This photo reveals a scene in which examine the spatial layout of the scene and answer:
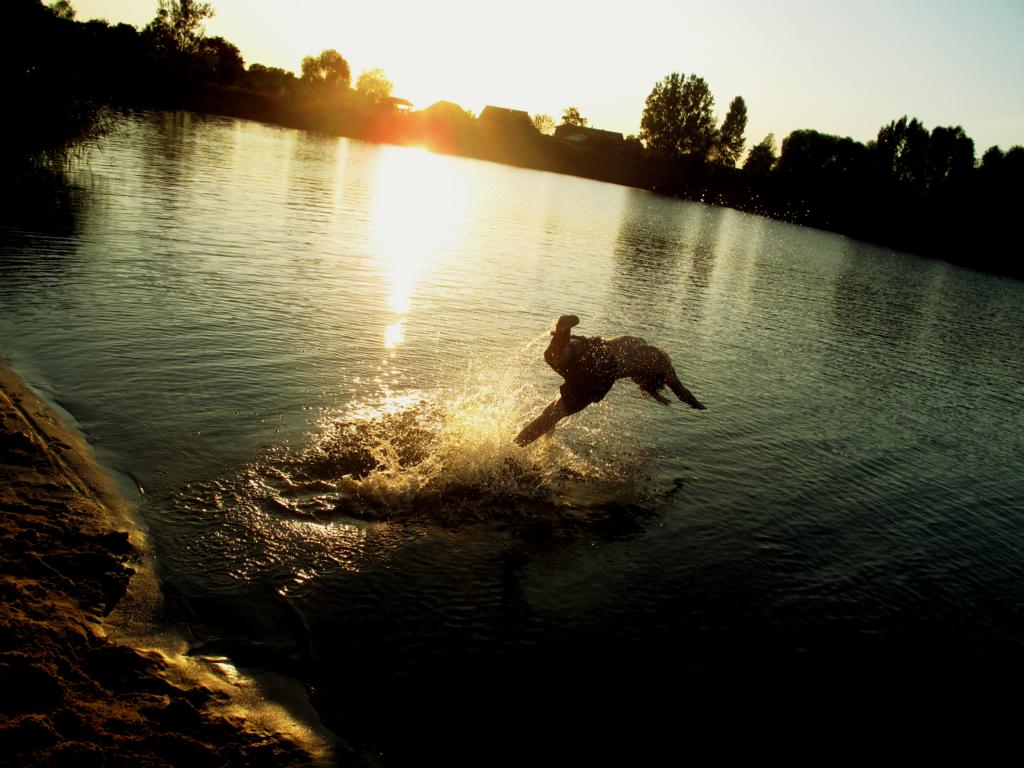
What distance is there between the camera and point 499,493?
10.2 metres

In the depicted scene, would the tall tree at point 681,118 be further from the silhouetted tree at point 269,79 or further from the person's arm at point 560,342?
the person's arm at point 560,342

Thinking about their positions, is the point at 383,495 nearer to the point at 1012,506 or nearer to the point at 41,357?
the point at 41,357

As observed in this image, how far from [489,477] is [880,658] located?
19.2 feet

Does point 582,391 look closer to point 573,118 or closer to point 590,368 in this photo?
point 590,368

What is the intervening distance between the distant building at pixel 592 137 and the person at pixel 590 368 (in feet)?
475

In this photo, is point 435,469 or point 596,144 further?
point 596,144

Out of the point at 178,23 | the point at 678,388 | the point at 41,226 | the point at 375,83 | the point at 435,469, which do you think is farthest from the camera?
the point at 375,83

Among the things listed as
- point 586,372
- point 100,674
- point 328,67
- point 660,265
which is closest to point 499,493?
point 586,372

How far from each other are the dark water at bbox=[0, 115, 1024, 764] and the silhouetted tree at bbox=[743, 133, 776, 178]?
119m

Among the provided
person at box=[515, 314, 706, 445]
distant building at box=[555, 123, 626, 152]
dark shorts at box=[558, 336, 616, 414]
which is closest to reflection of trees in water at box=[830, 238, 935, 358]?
person at box=[515, 314, 706, 445]

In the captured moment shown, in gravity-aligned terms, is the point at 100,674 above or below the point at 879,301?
below

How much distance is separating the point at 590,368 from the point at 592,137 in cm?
17134

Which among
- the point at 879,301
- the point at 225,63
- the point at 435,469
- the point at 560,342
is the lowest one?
the point at 435,469

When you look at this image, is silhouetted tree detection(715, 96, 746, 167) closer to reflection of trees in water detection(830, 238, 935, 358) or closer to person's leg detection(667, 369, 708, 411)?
reflection of trees in water detection(830, 238, 935, 358)
